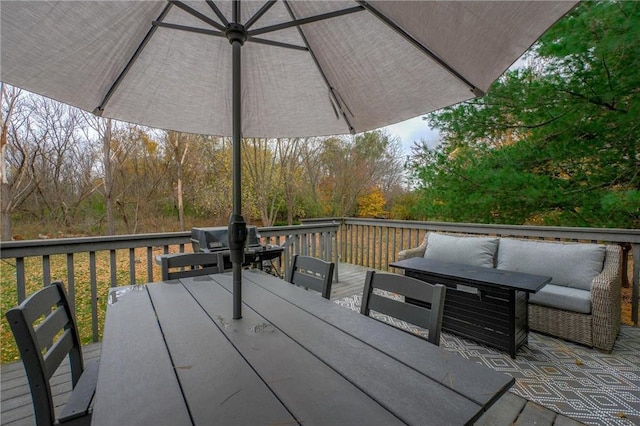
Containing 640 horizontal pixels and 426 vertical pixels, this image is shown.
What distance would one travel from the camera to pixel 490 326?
2.57 m

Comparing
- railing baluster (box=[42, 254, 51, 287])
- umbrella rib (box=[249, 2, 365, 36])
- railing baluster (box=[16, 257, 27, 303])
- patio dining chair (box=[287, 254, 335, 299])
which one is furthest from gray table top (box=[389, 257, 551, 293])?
railing baluster (box=[16, 257, 27, 303])

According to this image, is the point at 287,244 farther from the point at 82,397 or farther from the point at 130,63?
the point at 82,397

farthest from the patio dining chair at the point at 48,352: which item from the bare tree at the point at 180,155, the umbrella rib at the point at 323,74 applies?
the bare tree at the point at 180,155

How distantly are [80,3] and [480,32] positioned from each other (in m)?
1.91

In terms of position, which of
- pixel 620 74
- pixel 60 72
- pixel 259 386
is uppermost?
pixel 620 74

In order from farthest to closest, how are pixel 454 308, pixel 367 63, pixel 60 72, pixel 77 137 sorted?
1. pixel 77 137
2. pixel 454 308
3. pixel 367 63
4. pixel 60 72

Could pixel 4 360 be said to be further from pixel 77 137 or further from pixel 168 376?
pixel 77 137

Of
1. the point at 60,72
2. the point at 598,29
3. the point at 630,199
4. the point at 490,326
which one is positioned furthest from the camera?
the point at 598,29

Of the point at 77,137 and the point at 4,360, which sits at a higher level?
the point at 77,137

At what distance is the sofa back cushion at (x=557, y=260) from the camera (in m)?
2.86

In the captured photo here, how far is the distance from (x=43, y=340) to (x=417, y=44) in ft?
6.95

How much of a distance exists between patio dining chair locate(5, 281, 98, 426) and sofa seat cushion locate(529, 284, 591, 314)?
11.4ft

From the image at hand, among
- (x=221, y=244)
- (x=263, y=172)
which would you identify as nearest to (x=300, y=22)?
(x=221, y=244)

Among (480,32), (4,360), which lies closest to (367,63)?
(480,32)
